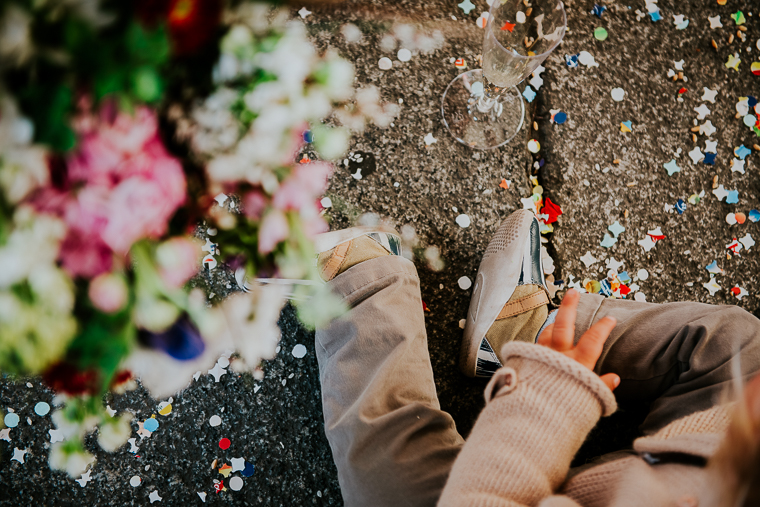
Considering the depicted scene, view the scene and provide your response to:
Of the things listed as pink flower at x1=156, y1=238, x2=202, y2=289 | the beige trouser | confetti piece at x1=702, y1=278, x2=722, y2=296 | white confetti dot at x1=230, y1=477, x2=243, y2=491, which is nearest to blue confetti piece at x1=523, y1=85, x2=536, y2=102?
the beige trouser

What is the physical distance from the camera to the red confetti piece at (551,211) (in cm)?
120

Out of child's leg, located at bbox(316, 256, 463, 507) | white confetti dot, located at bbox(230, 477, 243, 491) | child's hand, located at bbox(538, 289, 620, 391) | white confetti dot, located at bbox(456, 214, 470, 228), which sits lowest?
white confetti dot, located at bbox(230, 477, 243, 491)

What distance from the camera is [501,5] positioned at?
89 cm

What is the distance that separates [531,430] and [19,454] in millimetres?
1175

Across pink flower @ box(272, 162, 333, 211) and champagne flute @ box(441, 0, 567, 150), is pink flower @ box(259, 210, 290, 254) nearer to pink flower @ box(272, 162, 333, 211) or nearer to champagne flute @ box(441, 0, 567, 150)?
pink flower @ box(272, 162, 333, 211)

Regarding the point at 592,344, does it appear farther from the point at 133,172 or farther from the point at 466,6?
the point at 466,6

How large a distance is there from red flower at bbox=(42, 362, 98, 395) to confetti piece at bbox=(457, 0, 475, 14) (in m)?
1.28

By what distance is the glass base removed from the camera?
1.19m

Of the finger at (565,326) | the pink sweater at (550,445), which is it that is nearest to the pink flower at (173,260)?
the pink sweater at (550,445)

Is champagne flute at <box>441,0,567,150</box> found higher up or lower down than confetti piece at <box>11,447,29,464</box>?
higher up

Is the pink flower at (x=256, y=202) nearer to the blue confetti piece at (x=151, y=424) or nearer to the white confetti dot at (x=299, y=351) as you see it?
the white confetti dot at (x=299, y=351)

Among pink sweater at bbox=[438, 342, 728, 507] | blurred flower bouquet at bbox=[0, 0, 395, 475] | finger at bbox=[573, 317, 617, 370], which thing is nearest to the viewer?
blurred flower bouquet at bbox=[0, 0, 395, 475]

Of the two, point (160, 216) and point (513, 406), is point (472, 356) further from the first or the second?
point (160, 216)

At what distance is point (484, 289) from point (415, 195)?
12.3 inches
